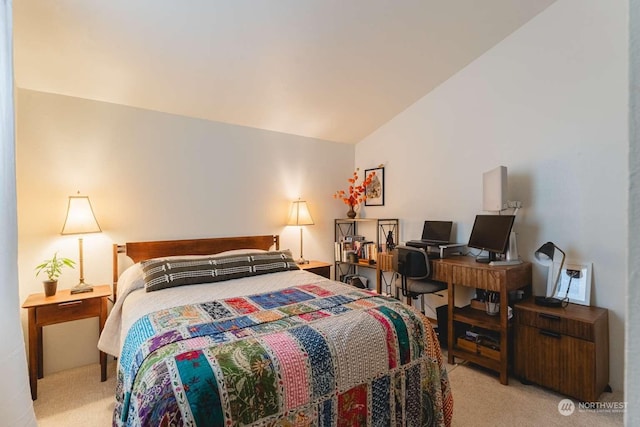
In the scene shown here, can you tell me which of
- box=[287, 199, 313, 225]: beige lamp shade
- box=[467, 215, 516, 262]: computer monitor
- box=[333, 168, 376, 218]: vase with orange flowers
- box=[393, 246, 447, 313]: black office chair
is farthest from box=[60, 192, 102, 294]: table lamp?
box=[467, 215, 516, 262]: computer monitor

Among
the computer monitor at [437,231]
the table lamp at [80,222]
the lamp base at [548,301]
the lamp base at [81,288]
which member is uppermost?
the table lamp at [80,222]

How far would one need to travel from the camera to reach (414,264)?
2803 millimetres

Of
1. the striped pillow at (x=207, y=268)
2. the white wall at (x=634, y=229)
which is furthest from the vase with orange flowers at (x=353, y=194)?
the white wall at (x=634, y=229)

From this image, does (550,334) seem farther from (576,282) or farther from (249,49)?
(249,49)

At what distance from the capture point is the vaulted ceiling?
2.03 m

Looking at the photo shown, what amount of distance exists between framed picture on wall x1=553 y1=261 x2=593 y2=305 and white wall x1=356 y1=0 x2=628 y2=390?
6cm

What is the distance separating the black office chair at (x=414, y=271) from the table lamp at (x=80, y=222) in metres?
2.62

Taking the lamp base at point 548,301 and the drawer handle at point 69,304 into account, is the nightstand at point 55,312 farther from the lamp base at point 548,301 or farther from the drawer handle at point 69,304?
the lamp base at point 548,301

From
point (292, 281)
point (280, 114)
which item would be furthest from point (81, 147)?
point (292, 281)

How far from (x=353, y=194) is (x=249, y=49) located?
232 centimetres

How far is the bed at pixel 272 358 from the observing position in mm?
1153

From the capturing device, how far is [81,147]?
2.59 meters

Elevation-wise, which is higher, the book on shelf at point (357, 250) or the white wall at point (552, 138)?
the white wall at point (552, 138)

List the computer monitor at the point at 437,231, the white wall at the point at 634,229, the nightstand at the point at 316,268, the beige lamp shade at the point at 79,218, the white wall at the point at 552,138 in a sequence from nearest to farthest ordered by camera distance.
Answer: the white wall at the point at 634,229
the white wall at the point at 552,138
the beige lamp shade at the point at 79,218
the computer monitor at the point at 437,231
the nightstand at the point at 316,268
